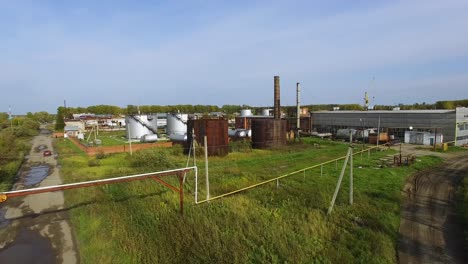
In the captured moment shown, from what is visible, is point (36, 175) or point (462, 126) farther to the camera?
point (462, 126)

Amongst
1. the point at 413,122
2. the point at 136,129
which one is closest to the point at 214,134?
the point at 136,129

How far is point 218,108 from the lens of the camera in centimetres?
13212

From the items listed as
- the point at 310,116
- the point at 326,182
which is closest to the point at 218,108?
the point at 310,116

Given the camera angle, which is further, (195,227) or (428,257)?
(195,227)

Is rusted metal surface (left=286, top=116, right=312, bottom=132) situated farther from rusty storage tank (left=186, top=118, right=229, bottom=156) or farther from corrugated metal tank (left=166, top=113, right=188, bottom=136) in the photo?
rusty storage tank (left=186, top=118, right=229, bottom=156)

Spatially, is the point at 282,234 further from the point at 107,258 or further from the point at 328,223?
the point at 107,258

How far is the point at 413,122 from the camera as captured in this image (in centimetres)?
3247

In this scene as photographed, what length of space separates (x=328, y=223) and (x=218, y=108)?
4857 inches

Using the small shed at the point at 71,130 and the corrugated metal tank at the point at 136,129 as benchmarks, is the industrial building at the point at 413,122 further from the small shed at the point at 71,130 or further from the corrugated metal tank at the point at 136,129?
the small shed at the point at 71,130

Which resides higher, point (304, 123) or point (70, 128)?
point (304, 123)

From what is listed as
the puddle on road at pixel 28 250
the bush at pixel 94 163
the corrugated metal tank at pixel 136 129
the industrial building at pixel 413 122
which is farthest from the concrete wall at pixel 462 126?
the corrugated metal tank at pixel 136 129

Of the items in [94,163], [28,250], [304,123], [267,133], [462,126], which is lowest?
[28,250]

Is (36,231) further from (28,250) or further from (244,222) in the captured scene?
(244,222)

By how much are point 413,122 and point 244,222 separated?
30184mm
